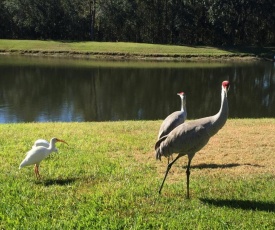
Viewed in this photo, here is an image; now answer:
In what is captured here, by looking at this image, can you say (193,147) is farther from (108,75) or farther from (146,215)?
(108,75)

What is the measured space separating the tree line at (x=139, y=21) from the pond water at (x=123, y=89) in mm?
15241

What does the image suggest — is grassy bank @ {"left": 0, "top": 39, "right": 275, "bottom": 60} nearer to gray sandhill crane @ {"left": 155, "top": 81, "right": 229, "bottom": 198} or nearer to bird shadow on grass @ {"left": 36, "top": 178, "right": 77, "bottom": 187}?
bird shadow on grass @ {"left": 36, "top": 178, "right": 77, "bottom": 187}

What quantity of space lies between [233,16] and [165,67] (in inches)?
783

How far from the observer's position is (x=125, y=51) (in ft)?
149

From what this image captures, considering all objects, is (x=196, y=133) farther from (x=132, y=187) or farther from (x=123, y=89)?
(x=123, y=89)

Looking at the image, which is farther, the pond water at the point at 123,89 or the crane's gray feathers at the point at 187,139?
the pond water at the point at 123,89

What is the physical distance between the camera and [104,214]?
18.0ft

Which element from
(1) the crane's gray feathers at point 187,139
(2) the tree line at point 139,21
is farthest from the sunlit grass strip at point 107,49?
(1) the crane's gray feathers at point 187,139

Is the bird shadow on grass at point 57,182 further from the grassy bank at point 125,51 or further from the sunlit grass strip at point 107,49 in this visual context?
the sunlit grass strip at point 107,49

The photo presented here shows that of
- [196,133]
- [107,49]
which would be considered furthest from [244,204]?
[107,49]

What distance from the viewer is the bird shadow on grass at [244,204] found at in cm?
577

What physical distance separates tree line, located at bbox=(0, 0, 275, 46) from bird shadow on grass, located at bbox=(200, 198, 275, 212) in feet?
154

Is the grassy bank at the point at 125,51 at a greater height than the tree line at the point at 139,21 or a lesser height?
lesser

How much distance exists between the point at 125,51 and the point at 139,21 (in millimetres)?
12471
